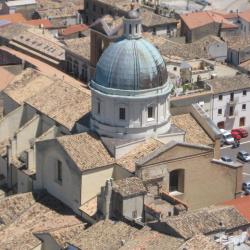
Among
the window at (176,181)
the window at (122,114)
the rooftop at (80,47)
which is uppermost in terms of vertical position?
the window at (122,114)

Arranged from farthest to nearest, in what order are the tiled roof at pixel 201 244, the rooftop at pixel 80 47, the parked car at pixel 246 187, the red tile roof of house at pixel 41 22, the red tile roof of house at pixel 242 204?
the red tile roof of house at pixel 41 22
the rooftop at pixel 80 47
the parked car at pixel 246 187
the red tile roof of house at pixel 242 204
the tiled roof at pixel 201 244

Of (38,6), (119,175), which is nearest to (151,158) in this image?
(119,175)

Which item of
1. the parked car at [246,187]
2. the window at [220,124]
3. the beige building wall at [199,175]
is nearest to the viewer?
the beige building wall at [199,175]

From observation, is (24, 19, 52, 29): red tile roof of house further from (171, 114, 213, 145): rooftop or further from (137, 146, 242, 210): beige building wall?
(137, 146, 242, 210): beige building wall

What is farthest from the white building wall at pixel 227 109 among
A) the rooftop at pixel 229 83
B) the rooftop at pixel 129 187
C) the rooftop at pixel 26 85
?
the rooftop at pixel 129 187

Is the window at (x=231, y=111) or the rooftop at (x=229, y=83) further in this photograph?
the window at (x=231, y=111)

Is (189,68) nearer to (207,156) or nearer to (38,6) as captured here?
(207,156)

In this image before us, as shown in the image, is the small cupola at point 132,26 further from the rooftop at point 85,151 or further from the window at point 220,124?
the window at point 220,124
